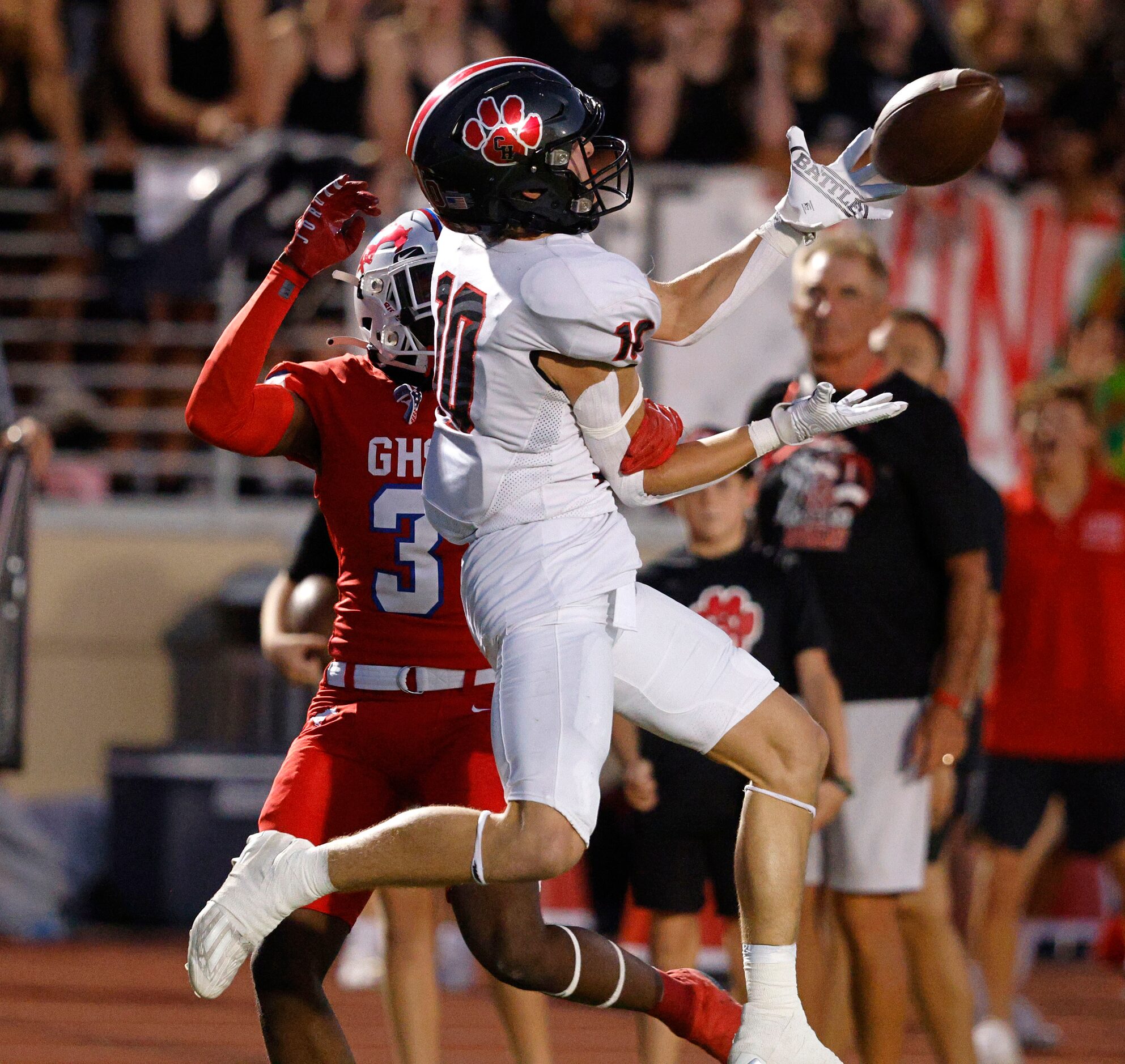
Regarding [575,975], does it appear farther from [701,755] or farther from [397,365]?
[397,365]

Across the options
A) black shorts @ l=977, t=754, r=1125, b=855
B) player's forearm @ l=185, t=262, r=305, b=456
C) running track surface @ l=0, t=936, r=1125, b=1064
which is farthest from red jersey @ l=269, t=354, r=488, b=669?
black shorts @ l=977, t=754, r=1125, b=855

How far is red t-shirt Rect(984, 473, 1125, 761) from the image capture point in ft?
19.4

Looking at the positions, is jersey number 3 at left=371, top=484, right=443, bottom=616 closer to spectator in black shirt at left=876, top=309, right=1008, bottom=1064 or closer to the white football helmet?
the white football helmet

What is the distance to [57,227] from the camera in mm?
7922

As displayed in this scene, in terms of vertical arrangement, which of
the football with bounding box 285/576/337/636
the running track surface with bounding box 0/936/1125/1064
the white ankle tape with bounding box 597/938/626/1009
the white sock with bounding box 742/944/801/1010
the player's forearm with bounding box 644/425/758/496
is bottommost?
the running track surface with bounding box 0/936/1125/1064

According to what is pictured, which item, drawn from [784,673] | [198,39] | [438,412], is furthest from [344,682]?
[198,39]

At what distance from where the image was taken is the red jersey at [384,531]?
362cm

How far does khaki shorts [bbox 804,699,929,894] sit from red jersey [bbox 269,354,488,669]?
1258 millimetres

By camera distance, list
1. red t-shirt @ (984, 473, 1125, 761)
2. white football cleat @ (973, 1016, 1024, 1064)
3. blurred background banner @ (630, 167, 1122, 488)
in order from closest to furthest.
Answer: white football cleat @ (973, 1016, 1024, 1064)
red t-shirt @ (984, 473, 1125, 761)
blurred background banner @ (630, 167, 1122, 488)

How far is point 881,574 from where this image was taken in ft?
15.0

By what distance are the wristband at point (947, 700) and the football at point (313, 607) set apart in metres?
1.46

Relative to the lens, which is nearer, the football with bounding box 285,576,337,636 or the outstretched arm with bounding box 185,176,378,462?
the outstretched arm with bounding box 185,176,378,462

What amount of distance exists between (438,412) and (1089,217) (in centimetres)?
Answer: 562

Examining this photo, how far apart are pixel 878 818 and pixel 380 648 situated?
1462 mm
